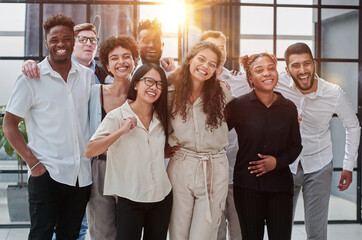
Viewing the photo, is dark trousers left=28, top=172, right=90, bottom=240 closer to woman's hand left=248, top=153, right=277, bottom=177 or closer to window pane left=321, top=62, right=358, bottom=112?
woman's hand left=248, top=153, right=277, bottom=177

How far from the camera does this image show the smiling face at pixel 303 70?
9.16 ft

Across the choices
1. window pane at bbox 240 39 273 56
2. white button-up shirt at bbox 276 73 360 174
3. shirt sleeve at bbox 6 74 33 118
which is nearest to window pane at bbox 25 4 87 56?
window pane at bbox 240 39 273 56

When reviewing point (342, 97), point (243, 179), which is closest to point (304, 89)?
point (342, 97)

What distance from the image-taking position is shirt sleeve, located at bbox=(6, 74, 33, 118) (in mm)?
2340

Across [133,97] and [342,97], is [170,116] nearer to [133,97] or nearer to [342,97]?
[133,97]

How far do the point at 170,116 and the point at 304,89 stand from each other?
0.98 m

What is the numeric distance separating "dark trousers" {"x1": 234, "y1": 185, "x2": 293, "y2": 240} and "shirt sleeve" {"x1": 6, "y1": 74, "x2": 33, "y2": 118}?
4.09ft

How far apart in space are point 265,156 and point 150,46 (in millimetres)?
1130

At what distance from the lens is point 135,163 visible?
7.30 feet

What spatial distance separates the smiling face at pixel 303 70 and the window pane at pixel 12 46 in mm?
2830

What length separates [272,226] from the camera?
229cm

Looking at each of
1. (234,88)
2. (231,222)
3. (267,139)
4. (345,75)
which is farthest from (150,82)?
(345,75)

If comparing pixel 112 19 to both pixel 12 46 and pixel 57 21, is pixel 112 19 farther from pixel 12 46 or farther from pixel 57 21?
pixel 57 21

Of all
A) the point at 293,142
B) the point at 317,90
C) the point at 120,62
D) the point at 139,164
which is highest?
the point at 120,62
